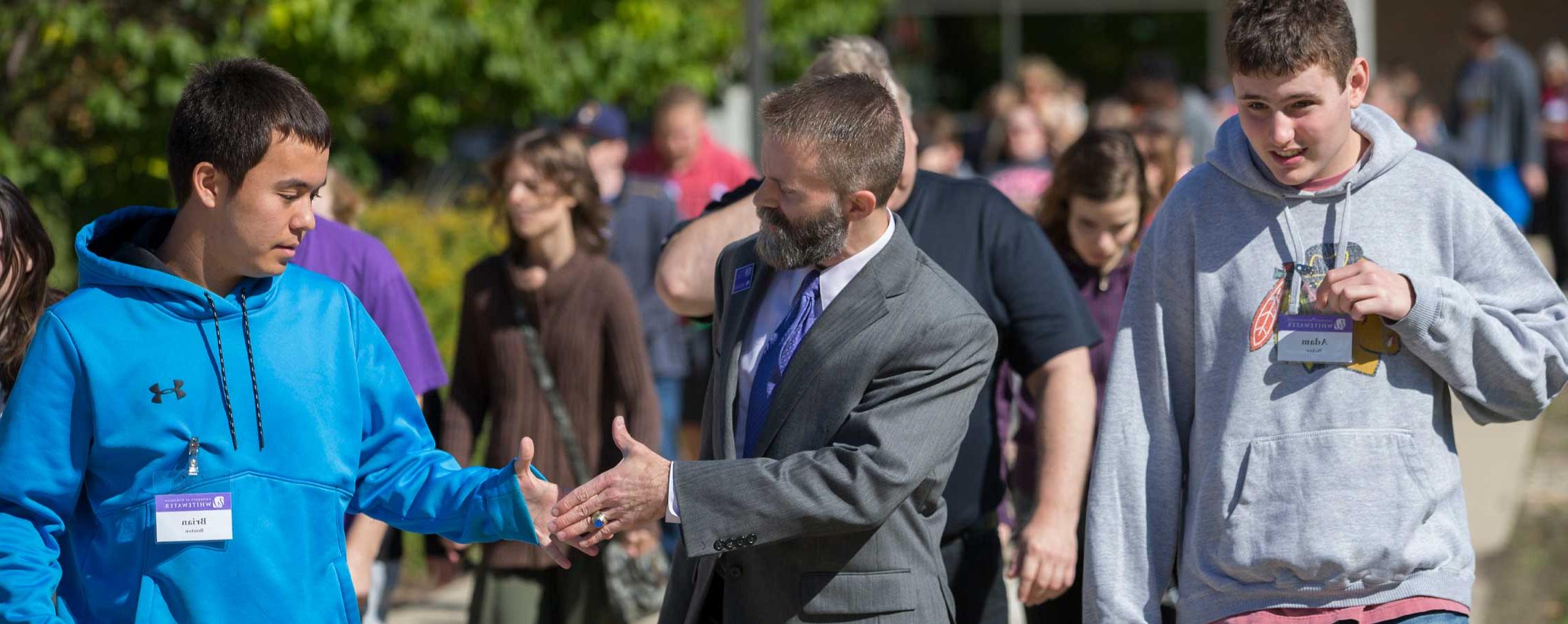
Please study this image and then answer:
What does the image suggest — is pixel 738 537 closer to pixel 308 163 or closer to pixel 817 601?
pixel 817 601

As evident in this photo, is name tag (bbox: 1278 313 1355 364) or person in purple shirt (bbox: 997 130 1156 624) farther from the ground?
person in purple shirt (bbox: 997 130 1156 624)

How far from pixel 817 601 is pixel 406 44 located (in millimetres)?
6957

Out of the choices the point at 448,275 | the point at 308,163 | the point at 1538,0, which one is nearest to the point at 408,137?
the point at 448,275

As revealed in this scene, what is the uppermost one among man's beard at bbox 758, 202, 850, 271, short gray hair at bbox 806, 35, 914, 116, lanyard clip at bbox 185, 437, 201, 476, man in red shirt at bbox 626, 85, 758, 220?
man in red shirt at bbox 626, 85, 758, 220

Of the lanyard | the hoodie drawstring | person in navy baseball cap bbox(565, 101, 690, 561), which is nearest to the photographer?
the hoodie drawstring

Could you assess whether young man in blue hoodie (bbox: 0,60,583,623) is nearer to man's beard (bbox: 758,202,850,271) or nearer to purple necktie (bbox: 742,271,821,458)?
purple necktie (bbox: 742,271,821,458)

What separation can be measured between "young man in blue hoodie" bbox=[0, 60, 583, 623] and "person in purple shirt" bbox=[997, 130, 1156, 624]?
1.89 meters

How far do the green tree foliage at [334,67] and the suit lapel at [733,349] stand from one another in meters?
2.30

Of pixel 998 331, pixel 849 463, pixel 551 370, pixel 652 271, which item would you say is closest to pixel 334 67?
pixel 652 271

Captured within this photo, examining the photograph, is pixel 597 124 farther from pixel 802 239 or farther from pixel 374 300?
pixel 802 239

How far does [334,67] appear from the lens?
29.9ft

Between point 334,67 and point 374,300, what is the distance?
496 centimetres

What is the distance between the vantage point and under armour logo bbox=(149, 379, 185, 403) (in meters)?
3.02

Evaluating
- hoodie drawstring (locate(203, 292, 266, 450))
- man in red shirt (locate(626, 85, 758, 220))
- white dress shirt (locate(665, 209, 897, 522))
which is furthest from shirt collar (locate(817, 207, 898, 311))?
man in red shirt (locate(626, 85, 758, 220))
